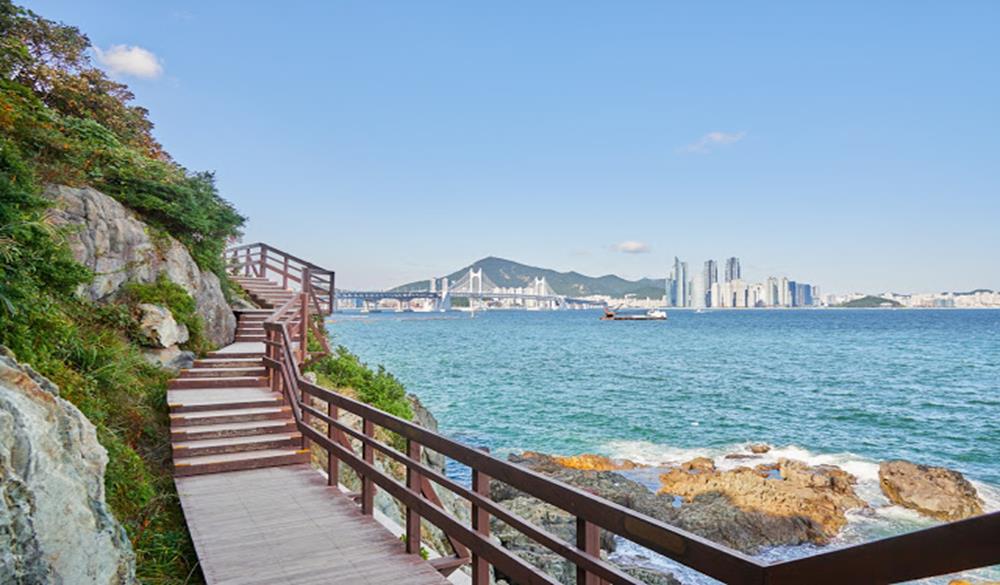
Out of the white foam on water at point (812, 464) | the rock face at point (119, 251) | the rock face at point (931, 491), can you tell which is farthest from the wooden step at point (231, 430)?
the rock face at point (931, 491)

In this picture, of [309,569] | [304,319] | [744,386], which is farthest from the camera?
[744,386]

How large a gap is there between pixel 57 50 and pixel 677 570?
18.5 meters

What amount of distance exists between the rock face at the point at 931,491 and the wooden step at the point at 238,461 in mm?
15314

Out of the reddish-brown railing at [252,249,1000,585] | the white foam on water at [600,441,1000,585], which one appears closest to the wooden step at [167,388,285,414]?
the reddish-brown railing at [252,249,1000,585]

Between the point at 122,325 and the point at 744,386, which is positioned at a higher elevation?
the point at 122,325

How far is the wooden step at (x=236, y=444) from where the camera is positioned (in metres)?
7.81

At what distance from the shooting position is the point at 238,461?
787 cm

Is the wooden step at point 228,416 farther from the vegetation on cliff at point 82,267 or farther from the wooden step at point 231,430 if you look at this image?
the vegetation on cliff at point 82,267

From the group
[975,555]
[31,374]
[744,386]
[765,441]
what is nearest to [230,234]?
[31,374]

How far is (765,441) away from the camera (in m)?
22.8

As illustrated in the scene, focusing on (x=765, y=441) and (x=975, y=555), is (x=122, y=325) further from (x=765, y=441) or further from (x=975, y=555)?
(x=765, y=441)

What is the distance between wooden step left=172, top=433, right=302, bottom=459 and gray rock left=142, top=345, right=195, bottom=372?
338cm

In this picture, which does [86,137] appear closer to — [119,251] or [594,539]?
[119,251]

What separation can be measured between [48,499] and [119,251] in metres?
9.74
